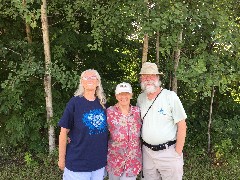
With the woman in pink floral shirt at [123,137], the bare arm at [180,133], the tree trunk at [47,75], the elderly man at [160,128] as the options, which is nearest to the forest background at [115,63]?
the tree trunk at [47,75]

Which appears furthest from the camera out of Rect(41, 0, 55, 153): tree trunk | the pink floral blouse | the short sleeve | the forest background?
Rect(41, 0, 55, 153): tree trunk

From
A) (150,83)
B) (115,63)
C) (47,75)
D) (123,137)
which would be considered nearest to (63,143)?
(123,137)

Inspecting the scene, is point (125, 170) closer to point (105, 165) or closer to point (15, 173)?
point (105, 165)

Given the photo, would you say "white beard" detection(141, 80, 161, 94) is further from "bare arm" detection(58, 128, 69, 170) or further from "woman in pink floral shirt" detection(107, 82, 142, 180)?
"bare arm" detection(58, 128, 69, 170)

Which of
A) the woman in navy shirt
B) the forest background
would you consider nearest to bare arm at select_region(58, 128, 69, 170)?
the woman in navy shirt

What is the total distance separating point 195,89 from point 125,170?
7.13ft

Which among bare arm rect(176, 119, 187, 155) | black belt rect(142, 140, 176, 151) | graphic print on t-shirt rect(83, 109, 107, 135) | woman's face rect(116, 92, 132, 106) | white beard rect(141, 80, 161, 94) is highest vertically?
white beard rect(141, 80, 161, 94)

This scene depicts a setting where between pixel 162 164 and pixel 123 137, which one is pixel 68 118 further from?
pixel 162 164

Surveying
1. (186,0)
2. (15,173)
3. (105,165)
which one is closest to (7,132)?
(15,173)

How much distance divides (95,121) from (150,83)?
36.4 inches

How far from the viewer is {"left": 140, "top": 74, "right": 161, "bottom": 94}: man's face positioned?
445 centimetres

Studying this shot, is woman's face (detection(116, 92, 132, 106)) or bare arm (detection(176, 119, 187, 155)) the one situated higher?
woman's face (detection(116, 92, 132, 106))

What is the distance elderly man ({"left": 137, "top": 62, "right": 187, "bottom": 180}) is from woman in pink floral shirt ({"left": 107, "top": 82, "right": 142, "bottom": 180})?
0.14 metres

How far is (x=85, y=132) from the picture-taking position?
13.3ft
